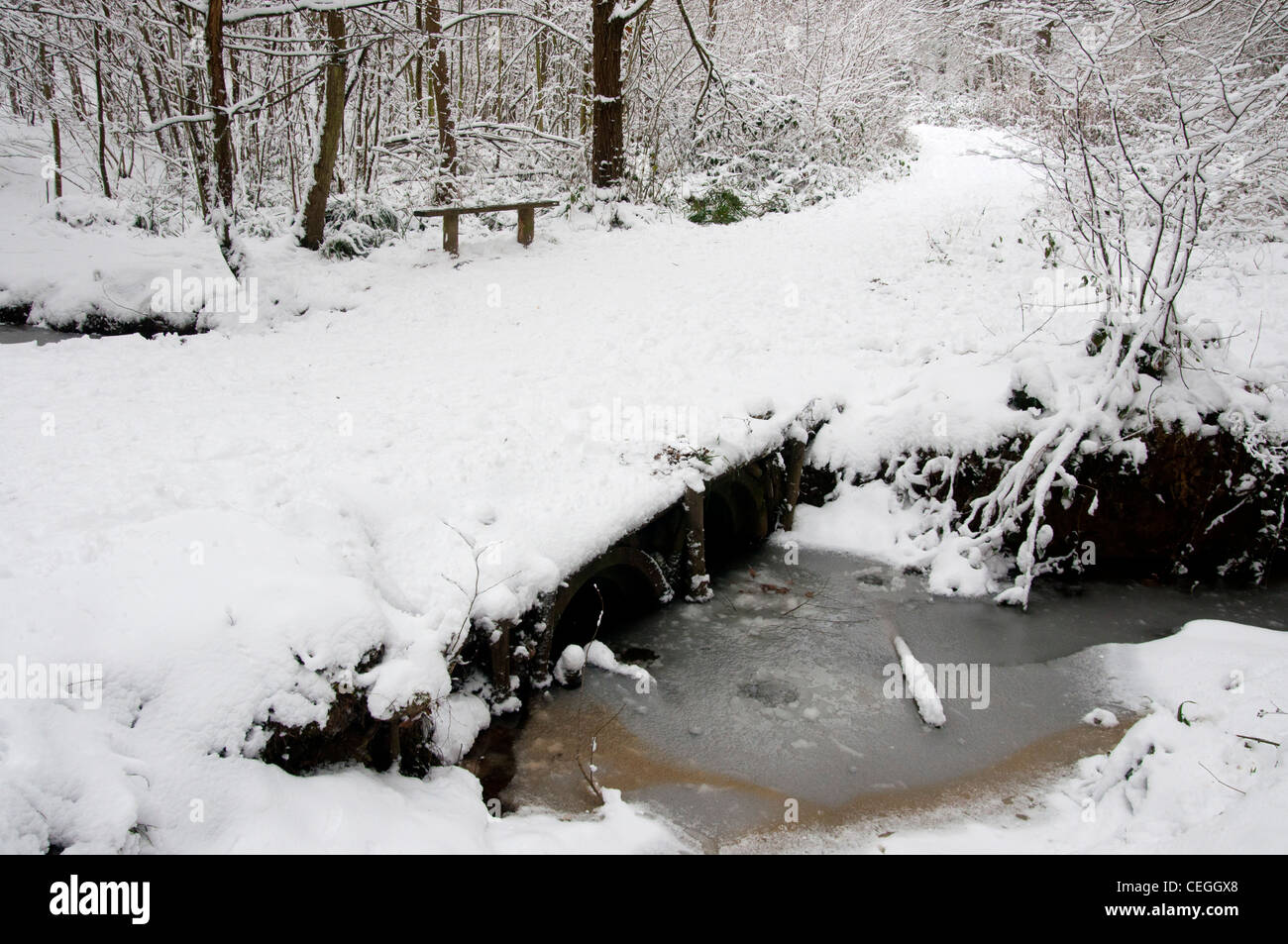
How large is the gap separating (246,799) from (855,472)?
5523 millimetres

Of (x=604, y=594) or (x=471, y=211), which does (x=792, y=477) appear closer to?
(x=604, y=594)

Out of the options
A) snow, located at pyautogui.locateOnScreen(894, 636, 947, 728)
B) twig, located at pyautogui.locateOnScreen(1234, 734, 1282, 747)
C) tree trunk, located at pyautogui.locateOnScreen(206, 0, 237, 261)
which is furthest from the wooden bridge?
tree trunk, located at pyautogui.locateOnScreen(206, 0, 237, 261)

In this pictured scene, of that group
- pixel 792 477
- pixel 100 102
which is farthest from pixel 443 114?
pixel 792 477

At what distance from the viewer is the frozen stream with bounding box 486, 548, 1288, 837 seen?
410 centimetres

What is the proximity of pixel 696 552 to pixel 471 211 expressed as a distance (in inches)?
269

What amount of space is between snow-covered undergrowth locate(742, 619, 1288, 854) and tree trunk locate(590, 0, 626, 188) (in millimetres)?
11119

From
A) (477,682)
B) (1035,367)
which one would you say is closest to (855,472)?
(1035,367)

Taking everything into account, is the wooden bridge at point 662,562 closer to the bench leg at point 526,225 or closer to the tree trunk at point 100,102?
the bench leg at point 526,225

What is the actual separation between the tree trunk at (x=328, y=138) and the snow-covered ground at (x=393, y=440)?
17.7 inches

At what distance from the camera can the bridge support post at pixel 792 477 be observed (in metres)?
7.07

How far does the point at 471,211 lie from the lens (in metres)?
10.7

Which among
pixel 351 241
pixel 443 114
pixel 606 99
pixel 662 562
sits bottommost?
pixel 662 562

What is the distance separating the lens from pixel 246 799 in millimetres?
3006
